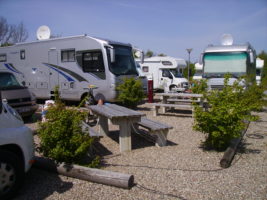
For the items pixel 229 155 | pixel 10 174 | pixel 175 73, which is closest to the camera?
pixel 10 174

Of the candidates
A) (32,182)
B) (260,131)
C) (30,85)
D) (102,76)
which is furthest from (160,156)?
(30,85)

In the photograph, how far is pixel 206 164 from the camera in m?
4.76

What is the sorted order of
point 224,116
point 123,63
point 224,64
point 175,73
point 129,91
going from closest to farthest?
point 224,116
point 129,91
point 123,63
point 224,64
point 175,73

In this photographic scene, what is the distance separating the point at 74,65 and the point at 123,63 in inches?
85.5

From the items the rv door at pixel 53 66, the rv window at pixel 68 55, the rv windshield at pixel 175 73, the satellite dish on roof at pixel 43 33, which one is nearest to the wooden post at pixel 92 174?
the rv window at pixel 68 55

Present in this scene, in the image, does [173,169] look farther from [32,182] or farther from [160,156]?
[32,182]

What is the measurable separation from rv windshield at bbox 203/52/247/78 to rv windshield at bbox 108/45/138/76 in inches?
135

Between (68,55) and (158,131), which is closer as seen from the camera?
(158,131)

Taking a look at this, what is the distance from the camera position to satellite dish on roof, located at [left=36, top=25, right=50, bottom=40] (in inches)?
542

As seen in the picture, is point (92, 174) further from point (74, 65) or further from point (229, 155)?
point (74, 65)

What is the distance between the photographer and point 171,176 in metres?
4.23

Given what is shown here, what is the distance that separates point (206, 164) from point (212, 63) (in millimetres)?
8321

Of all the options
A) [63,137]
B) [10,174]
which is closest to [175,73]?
[63,137]

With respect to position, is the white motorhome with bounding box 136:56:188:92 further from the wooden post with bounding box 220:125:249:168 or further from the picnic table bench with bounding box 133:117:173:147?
the wooden post with bounding box 220:125:249:168
